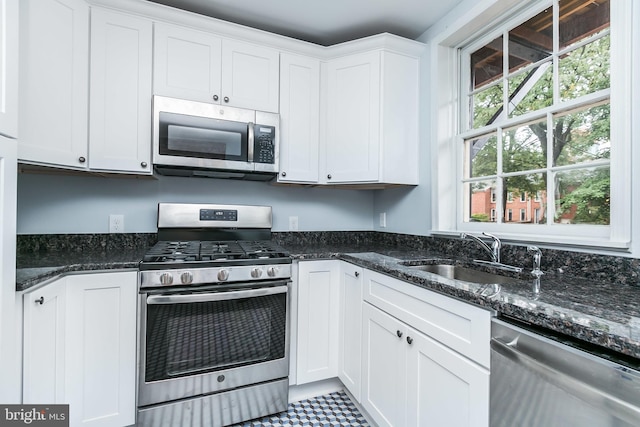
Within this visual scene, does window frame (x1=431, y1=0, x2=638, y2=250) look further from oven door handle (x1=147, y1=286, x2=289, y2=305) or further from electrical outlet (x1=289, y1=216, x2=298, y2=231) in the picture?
oven door handle (x1=147, y1=286, x2=289, y2=305)

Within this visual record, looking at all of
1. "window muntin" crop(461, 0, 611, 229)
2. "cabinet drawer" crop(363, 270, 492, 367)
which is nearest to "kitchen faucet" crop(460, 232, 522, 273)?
"window muntin" crop(461, 0, 611, 229)

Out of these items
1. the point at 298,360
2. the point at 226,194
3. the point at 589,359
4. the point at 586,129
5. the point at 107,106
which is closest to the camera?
the point at 589,359

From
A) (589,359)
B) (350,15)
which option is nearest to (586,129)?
(589,359)

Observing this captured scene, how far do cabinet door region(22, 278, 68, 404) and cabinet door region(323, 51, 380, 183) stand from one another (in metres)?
1.66

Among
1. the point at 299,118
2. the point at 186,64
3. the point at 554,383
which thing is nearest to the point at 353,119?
the point at 299,118

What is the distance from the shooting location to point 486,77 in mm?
1938

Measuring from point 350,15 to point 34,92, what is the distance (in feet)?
5.98

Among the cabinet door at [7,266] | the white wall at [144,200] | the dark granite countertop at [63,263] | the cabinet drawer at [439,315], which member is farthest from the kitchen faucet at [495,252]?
the cabinet door at [7,266]

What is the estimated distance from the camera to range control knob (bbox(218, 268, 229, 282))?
5.20 ft

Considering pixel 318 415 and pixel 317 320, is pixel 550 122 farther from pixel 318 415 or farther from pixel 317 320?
pixel 318 415

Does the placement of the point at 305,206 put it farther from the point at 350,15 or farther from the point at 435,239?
the point at 350,15

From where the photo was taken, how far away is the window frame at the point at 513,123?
1164 mm

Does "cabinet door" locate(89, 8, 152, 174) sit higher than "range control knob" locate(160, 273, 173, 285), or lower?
higher

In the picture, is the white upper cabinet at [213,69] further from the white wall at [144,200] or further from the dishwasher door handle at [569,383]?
the dishwasher door handle at [569,383]
